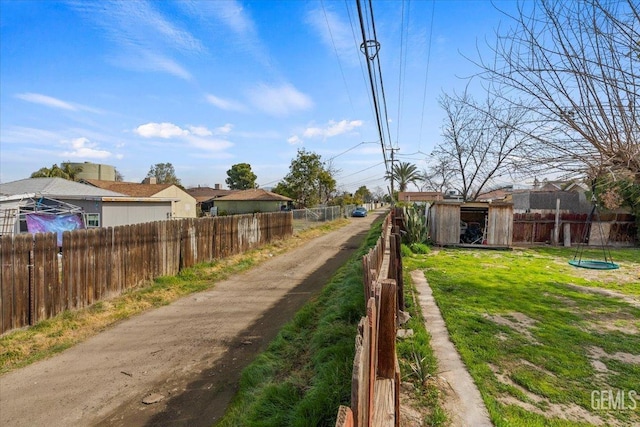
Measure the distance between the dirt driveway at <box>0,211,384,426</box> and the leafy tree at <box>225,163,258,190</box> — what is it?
54.5 m

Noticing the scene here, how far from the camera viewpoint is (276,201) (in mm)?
35031

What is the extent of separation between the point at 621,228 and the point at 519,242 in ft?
14.3

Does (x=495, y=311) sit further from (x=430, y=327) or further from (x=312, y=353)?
(x=312, y=353)

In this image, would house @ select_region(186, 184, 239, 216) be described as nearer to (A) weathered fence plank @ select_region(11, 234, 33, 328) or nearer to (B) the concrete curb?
(A) weathered fence plank @ select_region(11, 234, 33, 328)

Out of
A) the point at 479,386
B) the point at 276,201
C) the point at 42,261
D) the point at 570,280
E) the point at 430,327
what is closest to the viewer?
the point at 479,386

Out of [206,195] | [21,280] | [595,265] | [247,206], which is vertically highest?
[206,195]

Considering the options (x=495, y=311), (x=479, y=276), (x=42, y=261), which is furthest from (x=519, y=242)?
(x=42, y=261)

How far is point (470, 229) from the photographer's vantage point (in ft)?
46.9

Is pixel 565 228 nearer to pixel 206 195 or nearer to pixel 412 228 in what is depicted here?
pixel 412 228

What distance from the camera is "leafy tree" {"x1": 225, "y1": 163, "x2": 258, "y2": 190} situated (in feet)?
198

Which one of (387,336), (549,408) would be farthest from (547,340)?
(387,336)

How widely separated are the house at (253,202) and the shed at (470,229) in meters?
22.4

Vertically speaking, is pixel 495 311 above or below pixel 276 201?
below

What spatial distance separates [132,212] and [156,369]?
1380 centimetres
